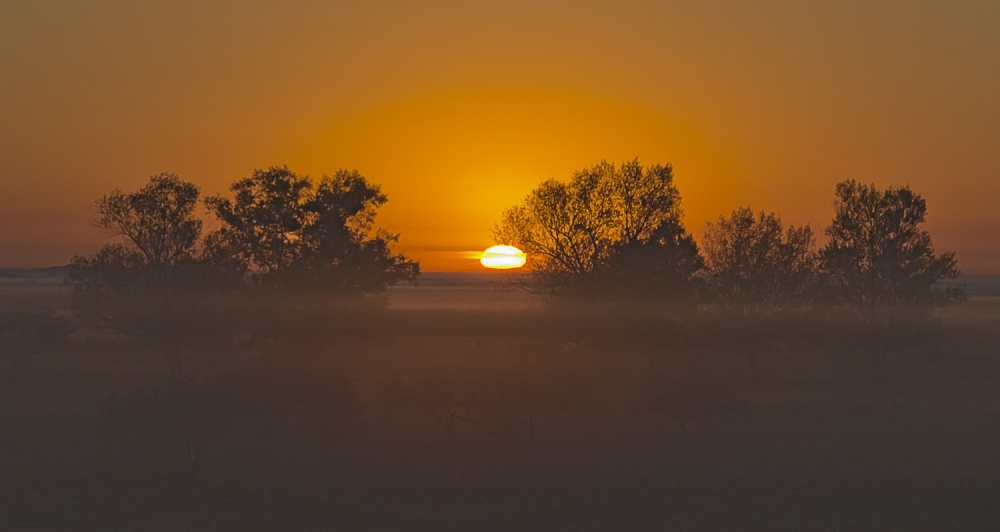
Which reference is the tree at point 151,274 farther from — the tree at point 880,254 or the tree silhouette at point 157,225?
the tree at point 880,254

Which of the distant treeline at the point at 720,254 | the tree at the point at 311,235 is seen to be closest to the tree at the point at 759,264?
the distant treeline at the point at 720,254

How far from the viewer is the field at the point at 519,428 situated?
40.7 m

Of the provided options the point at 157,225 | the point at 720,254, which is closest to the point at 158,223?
the point at 157,225

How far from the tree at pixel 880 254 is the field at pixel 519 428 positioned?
7.27 ft

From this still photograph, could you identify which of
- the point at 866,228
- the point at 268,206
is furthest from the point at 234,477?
the point at 866,228

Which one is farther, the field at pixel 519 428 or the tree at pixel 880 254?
the tree at pixel 880 254

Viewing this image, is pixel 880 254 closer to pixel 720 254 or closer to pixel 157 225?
pixel 720 254

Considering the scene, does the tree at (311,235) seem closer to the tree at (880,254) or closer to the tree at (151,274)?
the tree at (151,274)

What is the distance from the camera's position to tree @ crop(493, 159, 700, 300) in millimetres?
62031

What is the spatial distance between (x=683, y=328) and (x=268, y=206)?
27.4m

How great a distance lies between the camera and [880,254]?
7144 centimetres

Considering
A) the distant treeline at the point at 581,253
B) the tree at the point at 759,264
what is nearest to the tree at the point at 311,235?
the distant treeline at the point at 581,253

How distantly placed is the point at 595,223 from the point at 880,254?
71.0 ft

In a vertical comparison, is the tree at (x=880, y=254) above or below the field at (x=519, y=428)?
above
